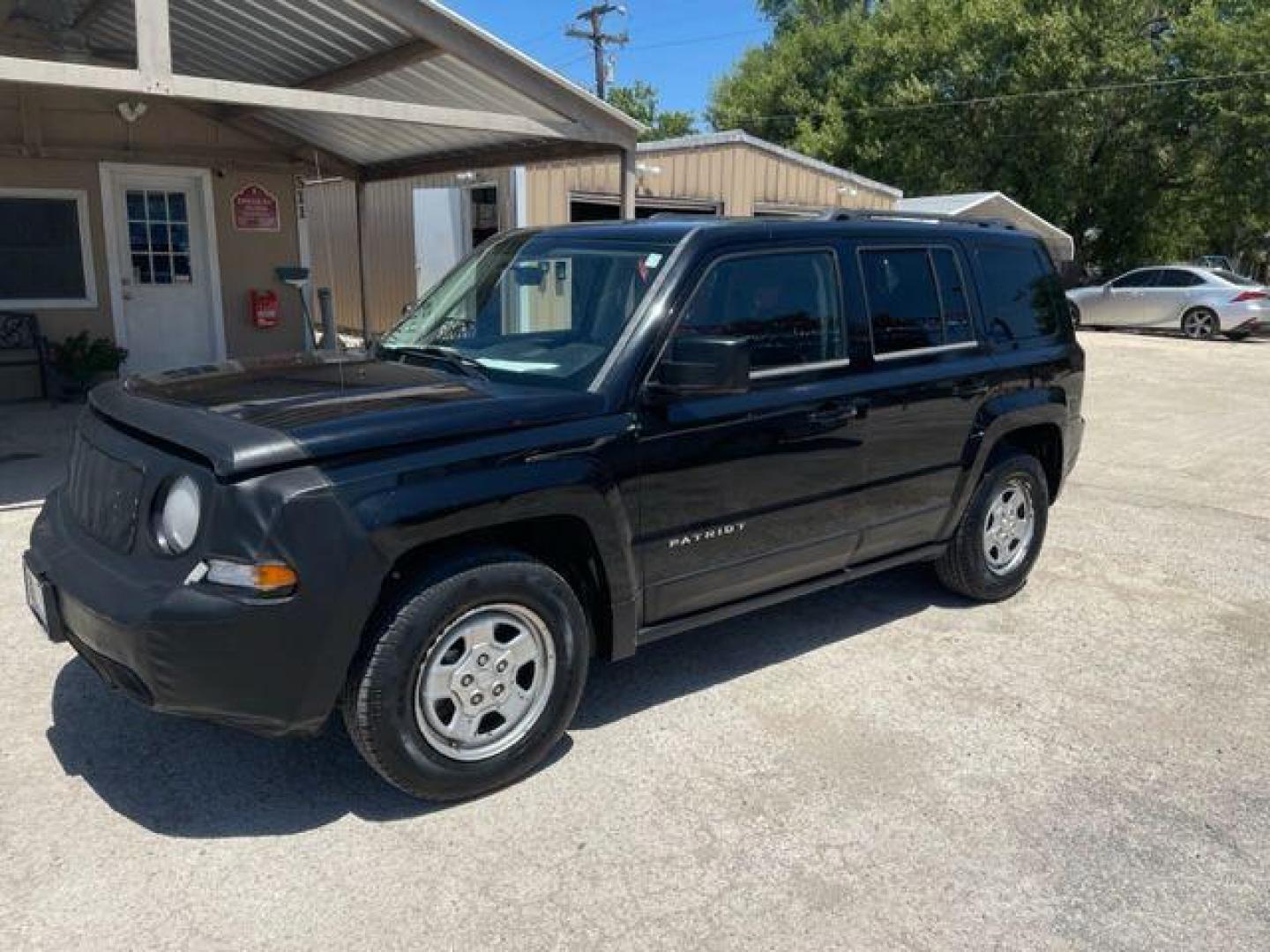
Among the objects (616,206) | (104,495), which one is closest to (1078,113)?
(616,206)

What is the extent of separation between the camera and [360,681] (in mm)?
3025

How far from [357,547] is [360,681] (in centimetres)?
43

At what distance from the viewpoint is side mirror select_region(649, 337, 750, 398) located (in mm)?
3369

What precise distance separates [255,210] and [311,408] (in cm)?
912

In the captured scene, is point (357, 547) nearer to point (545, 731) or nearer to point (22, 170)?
point (545, 731)

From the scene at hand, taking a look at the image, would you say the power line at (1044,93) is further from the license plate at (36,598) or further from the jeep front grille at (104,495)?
the license plate at (36,598)

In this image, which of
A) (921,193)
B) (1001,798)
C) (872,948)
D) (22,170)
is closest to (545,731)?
(872,948)

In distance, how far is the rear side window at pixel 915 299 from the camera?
4.35 metres

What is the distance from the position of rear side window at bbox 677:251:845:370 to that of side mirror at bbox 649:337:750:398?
22cm

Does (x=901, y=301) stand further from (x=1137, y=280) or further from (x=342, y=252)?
(x=1137, y=280)

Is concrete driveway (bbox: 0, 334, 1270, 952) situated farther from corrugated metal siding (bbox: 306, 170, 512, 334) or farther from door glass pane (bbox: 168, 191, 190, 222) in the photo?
corrugated metal siding (bbox: 306, 170, 512, 334)

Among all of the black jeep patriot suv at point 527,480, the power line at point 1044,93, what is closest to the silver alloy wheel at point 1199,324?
the power line at point 1044,93

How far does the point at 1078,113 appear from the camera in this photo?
28750 mm

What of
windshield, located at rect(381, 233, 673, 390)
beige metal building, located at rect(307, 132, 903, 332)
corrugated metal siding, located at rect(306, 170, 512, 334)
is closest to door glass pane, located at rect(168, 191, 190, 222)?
beige metal building, located at rect(307, 132, 903, 332)
